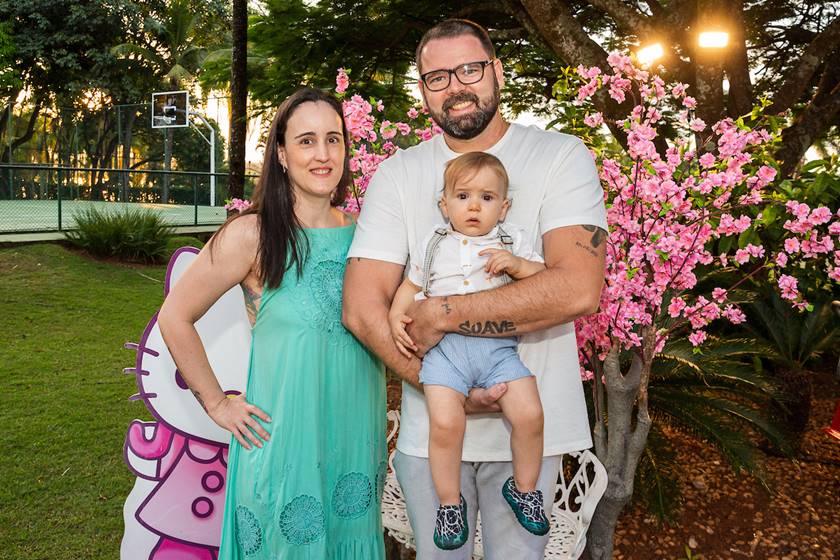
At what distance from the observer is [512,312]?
210cm

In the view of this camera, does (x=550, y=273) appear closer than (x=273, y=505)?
Yes

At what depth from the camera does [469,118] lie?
2293 millimetres

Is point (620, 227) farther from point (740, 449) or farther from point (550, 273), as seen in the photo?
point (740, 449)

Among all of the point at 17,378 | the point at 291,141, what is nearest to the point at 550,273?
the point at 291,141

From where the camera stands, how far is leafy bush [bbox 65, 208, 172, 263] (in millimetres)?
12781

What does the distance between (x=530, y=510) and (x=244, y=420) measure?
99 centimetres

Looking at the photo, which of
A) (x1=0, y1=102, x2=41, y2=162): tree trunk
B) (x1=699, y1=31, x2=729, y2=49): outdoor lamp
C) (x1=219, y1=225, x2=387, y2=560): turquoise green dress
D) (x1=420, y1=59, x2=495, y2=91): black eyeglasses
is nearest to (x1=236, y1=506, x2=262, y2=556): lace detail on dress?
(x1=219, y1=225, x2=387, y2=560): turquoise green dress

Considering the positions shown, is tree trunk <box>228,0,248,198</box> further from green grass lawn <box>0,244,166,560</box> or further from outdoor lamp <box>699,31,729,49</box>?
outdoor lamp <box>699,31,729,49</box>

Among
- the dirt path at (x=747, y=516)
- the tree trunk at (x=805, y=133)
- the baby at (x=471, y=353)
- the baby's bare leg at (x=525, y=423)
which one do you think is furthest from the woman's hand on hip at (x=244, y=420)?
the tree trunk at (x=805, y=133)

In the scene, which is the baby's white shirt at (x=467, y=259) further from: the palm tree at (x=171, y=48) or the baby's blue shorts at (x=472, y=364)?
the palm tree at (x=171, y=48)

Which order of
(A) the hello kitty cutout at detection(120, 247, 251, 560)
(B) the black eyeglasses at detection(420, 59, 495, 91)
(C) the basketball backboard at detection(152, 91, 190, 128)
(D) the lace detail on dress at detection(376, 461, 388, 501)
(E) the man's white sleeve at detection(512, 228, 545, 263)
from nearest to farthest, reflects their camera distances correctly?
(E) the man's white sleeve at detection(512, 228, 545, 263), (B) the black eyeglasses at detection(420, 59, 495, 91), (D) the lace detail on dress at detection(376, 461, 388, 501), (A) the hello kitty cutout at detection(120, 247, 251, 560), (C) the basketball backboard at detection(152, 91, 190, 128)

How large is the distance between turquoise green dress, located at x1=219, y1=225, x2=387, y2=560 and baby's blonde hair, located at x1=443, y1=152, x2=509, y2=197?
54 cm

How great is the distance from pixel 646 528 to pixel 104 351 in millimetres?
6415

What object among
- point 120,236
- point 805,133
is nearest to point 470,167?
point 805,133
